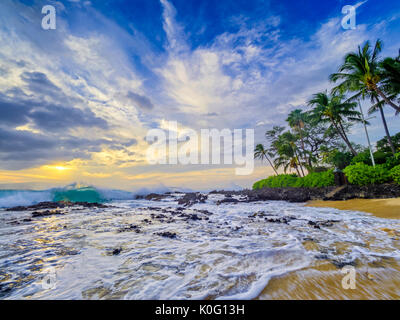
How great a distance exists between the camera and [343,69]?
15.8m

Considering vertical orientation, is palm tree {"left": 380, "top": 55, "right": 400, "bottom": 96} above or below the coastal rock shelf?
above

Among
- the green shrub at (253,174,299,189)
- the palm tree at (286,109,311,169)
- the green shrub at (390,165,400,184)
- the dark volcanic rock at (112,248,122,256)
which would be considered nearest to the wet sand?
the green shrub at (390,165,400,184)

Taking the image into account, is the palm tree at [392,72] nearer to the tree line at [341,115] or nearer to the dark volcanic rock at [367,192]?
the tree line at [341,115]

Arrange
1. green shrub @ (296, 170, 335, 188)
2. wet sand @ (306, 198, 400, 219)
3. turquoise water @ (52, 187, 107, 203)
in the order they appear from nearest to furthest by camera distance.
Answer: wet sand @ (306, 198, 400, 219)
green shrub @ (296, 170, 335, 188)
turquoise water @ (52, 187, 107, 203)

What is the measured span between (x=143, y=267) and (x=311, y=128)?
30464 mm

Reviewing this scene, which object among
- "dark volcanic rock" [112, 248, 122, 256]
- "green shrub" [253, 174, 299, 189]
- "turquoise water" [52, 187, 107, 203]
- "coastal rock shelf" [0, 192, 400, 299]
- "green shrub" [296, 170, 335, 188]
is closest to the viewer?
"coastal rock shelf" [0, 192, 400, 299]

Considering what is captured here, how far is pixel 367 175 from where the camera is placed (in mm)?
10641

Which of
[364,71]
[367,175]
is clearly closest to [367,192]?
[367,175]

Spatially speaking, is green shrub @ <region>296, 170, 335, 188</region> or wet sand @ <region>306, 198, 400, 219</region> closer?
wet sand @ <region>306, 198, 400, 219</region>

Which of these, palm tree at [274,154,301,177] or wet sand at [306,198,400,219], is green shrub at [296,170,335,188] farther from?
palm tree at [274,154,301,177]

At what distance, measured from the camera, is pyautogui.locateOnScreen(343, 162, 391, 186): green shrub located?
1007cm

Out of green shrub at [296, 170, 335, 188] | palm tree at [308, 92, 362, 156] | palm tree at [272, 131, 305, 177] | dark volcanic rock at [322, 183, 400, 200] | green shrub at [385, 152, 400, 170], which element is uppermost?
palm tree at [308, 92, 362, 156]

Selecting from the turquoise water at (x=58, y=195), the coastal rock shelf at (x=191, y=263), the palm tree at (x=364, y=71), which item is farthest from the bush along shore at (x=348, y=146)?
the turquoise water at (x=58, y=195)

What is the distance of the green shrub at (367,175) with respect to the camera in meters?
10.1
